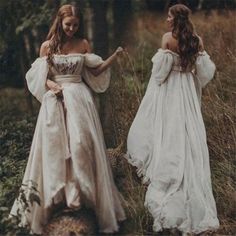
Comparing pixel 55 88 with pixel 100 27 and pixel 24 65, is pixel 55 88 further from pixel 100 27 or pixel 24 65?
pixel 24 65

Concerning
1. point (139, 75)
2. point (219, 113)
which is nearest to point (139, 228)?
point (219, 113)

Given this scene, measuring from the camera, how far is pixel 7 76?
9258 mm

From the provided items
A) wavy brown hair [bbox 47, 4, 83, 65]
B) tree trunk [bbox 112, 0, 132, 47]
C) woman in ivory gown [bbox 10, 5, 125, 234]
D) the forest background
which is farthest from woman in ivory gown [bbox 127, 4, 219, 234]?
tree trunk [bbox 112, 0, 132, 47]

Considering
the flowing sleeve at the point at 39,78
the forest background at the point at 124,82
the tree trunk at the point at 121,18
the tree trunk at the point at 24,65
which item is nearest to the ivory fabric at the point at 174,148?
the forest background at the point at 124,82

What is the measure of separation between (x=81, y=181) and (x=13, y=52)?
11.0 feet

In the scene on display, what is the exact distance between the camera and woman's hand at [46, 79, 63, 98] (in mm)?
6789

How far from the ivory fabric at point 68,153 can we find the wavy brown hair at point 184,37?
0.81m

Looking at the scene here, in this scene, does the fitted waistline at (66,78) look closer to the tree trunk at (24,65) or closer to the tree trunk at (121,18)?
the tree trunk at (24,65)

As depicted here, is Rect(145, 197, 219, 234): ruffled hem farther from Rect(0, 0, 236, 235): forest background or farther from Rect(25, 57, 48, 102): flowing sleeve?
Rect(25, 57, 48, 102): flowing sleeve

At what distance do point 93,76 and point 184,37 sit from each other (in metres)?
0.93

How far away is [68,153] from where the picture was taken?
22.0 ft

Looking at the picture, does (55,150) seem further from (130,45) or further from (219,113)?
(130,45)

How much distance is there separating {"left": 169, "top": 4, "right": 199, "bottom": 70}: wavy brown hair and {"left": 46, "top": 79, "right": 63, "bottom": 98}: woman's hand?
1201mm

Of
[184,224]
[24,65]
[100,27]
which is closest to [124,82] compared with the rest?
[100,27]
